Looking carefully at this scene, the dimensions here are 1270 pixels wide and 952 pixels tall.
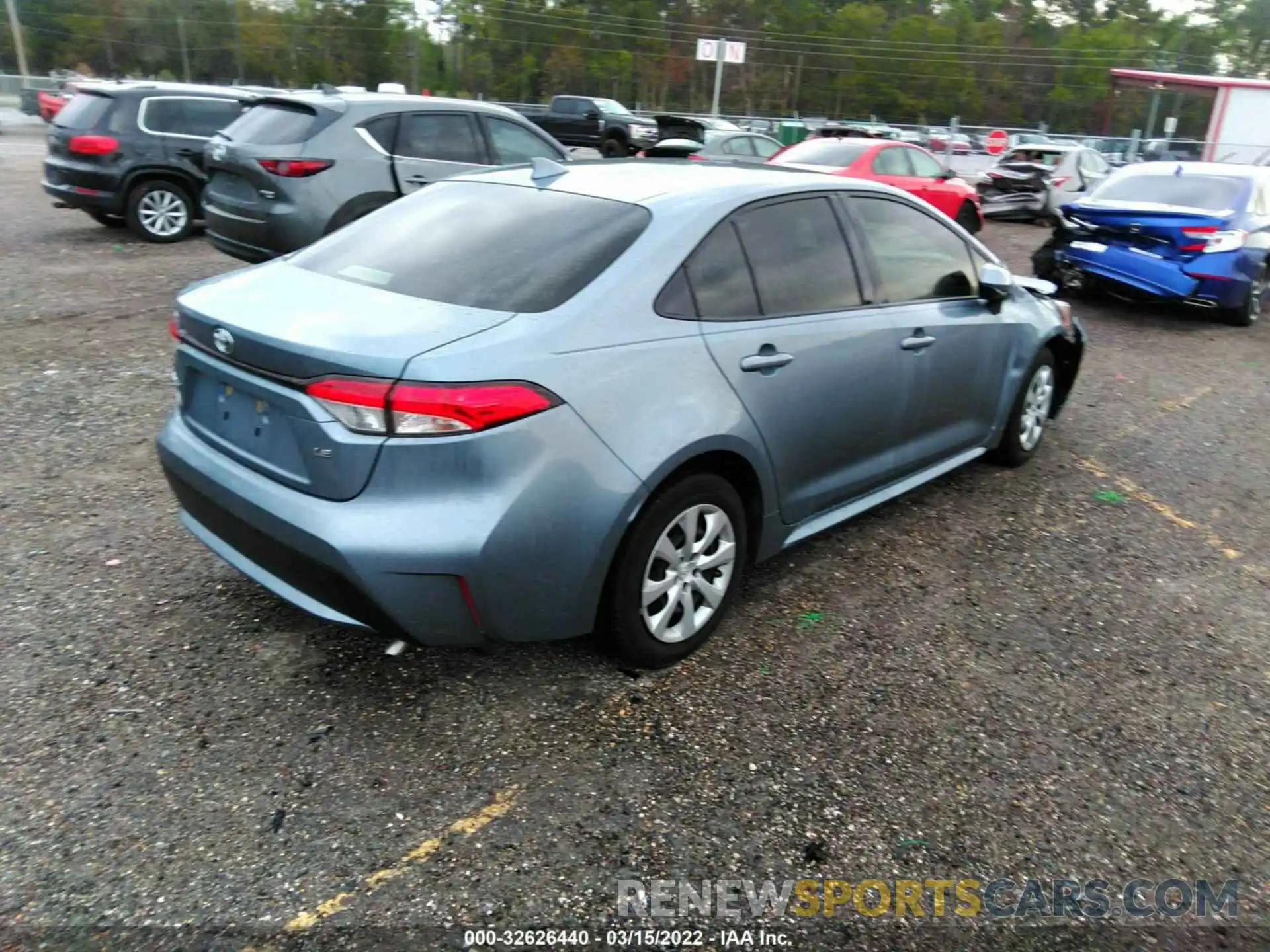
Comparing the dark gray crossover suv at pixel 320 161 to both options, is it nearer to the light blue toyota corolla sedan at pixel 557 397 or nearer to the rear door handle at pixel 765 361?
the light blue toyota corolla sedan at pixel 557 397

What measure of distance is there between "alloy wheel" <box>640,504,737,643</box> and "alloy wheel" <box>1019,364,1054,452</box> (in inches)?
104

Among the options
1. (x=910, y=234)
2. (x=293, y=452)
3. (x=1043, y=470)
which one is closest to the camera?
(x=293, y=452)

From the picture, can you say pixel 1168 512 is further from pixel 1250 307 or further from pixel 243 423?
pixel 1250 307

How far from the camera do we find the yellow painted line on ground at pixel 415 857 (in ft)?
7.89

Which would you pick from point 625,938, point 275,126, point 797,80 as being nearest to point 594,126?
point 275,126

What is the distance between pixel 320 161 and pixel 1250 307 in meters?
8.76

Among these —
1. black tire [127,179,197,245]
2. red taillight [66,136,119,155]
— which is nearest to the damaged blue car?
black tire [127,179,197,245]

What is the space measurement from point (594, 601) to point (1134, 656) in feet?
6.99

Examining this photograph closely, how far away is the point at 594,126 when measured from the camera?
2895 centimetres

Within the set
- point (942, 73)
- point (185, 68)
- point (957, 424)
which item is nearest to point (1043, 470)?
point (957, 424)

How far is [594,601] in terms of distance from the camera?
3113 millimetres

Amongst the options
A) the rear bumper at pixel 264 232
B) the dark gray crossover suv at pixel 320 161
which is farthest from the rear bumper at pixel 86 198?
the rear bumper at pixel 264 232

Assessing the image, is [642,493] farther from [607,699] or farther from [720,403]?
[607,699]

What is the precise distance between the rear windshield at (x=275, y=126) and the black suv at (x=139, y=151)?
211cm
